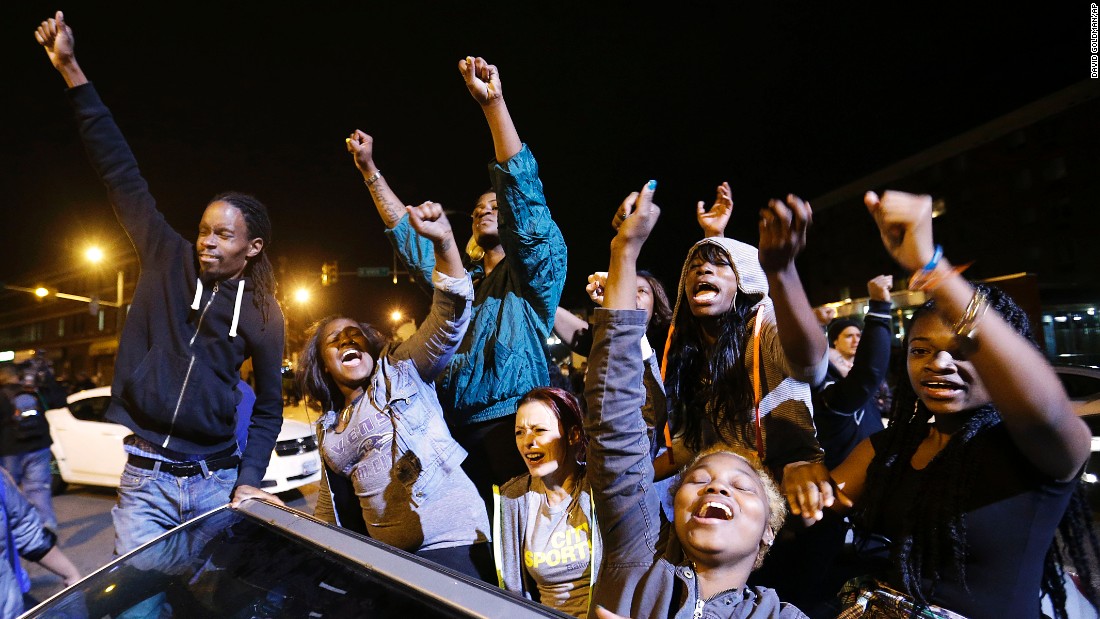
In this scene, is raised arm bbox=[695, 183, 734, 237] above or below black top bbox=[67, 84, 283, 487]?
above

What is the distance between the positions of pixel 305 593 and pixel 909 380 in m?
1.87

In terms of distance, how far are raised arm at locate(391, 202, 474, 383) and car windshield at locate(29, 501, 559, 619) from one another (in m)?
0.97

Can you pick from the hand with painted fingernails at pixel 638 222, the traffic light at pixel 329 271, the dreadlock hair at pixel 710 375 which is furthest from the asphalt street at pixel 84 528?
the traffic light at pixel 329 271

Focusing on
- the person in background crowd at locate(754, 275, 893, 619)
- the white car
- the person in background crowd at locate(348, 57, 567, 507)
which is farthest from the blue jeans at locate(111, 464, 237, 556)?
the white car

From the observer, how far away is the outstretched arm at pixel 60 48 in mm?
2461

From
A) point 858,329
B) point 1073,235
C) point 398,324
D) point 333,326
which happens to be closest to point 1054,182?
point 1073,235

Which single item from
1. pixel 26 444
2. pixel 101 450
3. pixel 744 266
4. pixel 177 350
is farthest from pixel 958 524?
pixel 101 450

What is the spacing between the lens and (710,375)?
242 centimetres

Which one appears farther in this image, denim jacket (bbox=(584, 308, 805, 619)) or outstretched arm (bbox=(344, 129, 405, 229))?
outstretched arm (bbox=(344, 129, 405, 229))

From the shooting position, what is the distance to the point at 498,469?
2.87m

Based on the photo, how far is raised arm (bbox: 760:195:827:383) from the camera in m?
1.67

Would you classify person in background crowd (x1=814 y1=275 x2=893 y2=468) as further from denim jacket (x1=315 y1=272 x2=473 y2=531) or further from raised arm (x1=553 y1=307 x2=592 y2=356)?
denim jacket (x1=315 y1=272 x2=473 y2=531)

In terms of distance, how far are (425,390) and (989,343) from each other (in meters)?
2.07

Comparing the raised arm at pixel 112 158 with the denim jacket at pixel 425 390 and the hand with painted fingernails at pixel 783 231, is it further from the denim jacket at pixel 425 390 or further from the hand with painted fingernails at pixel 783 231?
the hand with painted fingernails at pixel 783 231
